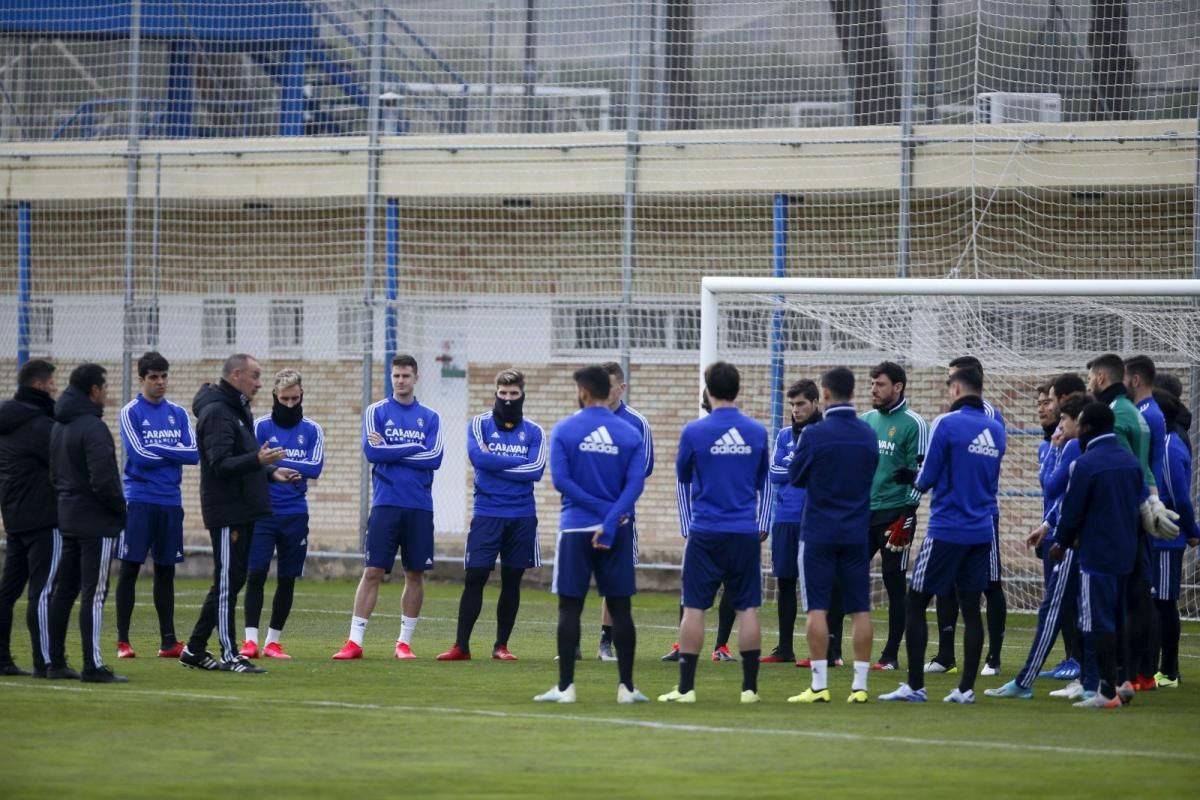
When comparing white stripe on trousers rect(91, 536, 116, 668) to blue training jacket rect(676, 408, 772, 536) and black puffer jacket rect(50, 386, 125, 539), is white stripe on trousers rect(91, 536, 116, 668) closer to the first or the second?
black puffer jacket rect(50, 386, 125, 539)

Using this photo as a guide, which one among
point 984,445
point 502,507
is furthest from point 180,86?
point 984,445

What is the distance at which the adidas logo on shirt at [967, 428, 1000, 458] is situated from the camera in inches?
413

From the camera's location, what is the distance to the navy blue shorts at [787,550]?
12.9 metres

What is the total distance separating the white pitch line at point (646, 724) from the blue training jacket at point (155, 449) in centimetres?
242

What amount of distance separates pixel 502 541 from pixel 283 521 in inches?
63.2

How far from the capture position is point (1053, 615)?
1069cm

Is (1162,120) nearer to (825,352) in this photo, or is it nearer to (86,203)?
(825,352)

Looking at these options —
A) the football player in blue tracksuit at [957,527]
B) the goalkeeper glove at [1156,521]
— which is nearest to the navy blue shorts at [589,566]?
the football player in blue tracksuit at [957,527]

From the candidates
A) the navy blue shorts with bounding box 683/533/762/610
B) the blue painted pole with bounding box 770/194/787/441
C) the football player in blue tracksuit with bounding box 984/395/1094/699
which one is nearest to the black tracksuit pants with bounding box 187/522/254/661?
the navy blue shorts with bounding box 683/533/762/610

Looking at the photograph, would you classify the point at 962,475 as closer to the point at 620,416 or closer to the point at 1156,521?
the point at 1156,521

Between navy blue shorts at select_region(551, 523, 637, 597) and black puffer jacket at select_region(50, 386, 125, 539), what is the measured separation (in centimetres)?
278

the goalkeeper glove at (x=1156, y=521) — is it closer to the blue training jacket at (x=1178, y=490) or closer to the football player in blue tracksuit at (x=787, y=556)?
the blue training jacket at (x=1178, y=490)

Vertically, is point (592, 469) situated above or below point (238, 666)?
above

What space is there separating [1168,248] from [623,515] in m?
10.2
